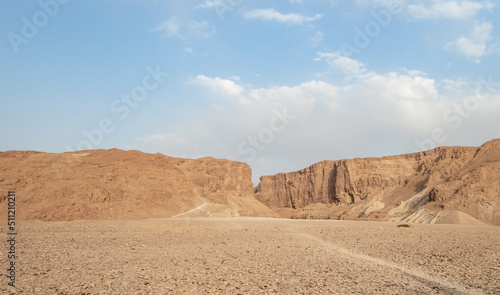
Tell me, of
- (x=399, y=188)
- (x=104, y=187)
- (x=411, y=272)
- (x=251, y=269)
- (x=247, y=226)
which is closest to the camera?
(x=411, y=272)

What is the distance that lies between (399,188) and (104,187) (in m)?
49.1

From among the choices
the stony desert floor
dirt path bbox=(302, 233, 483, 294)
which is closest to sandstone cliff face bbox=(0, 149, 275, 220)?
the stony desert floor

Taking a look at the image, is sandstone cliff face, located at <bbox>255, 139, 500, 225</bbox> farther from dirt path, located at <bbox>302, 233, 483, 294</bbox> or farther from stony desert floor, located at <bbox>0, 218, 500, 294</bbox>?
dirt path, located at <bbox>302, 233, 483, 294</bbox>

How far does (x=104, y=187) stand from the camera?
36688 millimetres

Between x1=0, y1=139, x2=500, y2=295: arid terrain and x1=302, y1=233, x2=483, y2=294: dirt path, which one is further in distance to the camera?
x1=0, y1=139, x2=500, y2=295: arid terrain

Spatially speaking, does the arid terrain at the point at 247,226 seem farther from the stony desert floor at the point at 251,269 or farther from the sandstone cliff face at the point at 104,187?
the sandstone cliff face at the point at 104,187

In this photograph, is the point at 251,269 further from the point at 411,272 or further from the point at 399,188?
the point at 399,188

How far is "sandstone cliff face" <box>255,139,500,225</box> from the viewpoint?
3841 centimetres

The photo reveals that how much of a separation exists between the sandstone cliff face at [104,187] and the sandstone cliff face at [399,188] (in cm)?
2319

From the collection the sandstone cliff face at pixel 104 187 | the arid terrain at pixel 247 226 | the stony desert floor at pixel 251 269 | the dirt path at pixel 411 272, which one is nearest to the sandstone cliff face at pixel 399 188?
the arid terrain at pixel 247 226

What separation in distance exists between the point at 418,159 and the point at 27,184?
66.6 metres

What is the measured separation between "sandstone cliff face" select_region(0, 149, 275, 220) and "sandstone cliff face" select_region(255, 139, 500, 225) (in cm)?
2319

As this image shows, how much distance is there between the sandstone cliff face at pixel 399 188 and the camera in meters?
38.4

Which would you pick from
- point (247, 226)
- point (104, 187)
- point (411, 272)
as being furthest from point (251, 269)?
point (104, 187)
